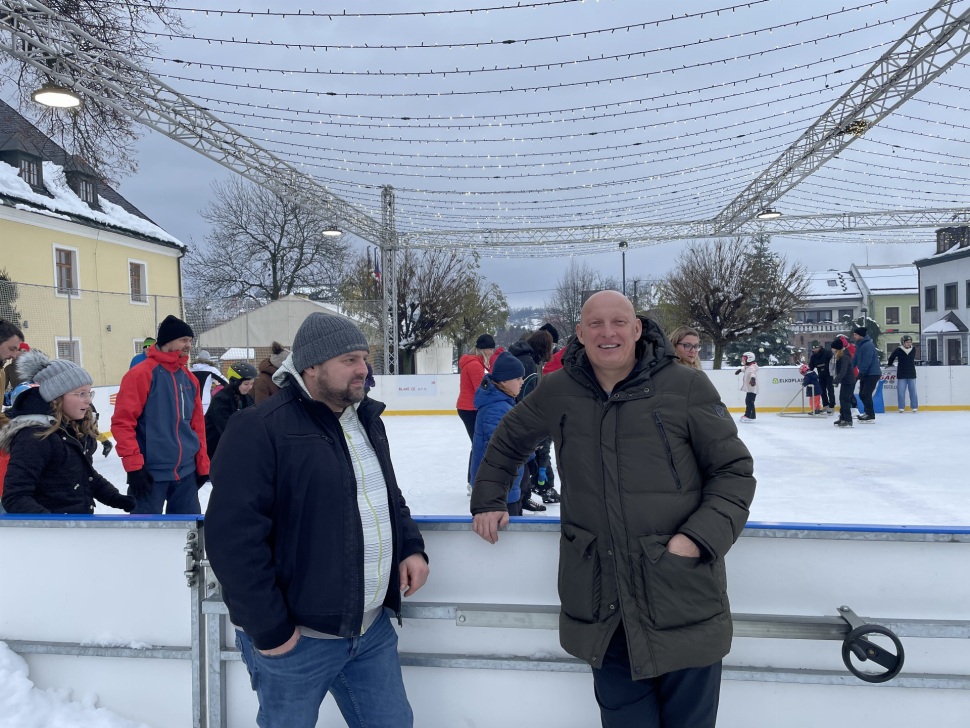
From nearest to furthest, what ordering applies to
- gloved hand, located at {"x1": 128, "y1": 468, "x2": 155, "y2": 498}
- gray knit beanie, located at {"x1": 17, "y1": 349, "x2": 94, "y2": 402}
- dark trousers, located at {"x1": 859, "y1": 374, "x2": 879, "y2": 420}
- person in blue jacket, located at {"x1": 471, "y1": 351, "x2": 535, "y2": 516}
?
1. gray knit beanie, located at {"x1": 17, "y1": 349, "x2": 94, "y2": 402}
2. gloved hand, located at {"x1": 128, "y1": 468, "x2": 155, "y2": 498}
3. person in blue jacket, located at {"x1": 471, "y1": 351, "x2": 535, "y2": 516}
4. dark trousers, located at {"x1": 859, "y1": 374, "x2": 879, "y2": 420}

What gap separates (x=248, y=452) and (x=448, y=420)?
1109 cm

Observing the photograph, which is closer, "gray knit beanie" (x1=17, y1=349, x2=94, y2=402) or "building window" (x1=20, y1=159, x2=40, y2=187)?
"gray knit beanie" (x1=17, y1=349, x2=94, y2=402)

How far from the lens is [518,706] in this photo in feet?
6.61

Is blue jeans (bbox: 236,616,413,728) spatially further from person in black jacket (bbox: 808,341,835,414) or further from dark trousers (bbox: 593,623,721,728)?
person in black jacket (bbox: 808,341,835,414)

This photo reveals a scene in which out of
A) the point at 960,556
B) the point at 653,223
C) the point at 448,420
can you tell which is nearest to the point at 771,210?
the point at 653,223

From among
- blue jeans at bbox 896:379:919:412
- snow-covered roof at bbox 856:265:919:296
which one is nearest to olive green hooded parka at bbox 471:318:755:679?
blue jeans at bbox 896:379:919:412

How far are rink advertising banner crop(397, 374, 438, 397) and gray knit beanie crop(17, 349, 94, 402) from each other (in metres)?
11.1

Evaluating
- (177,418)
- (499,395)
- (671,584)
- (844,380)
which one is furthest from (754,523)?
(844,380)

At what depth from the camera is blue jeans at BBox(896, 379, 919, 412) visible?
485 inches

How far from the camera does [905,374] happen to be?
40.2 ft

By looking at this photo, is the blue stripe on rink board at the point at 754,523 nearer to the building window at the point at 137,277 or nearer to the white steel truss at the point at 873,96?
the white steel truss at the point at 873,96

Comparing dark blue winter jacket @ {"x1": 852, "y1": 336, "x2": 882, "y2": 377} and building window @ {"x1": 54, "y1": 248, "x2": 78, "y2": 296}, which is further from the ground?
building window @ {"x1": 54, "y1": 248, "x2": 78, "y2": 296}

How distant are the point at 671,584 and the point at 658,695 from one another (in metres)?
0.33

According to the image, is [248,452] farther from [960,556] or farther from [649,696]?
[960,556]
